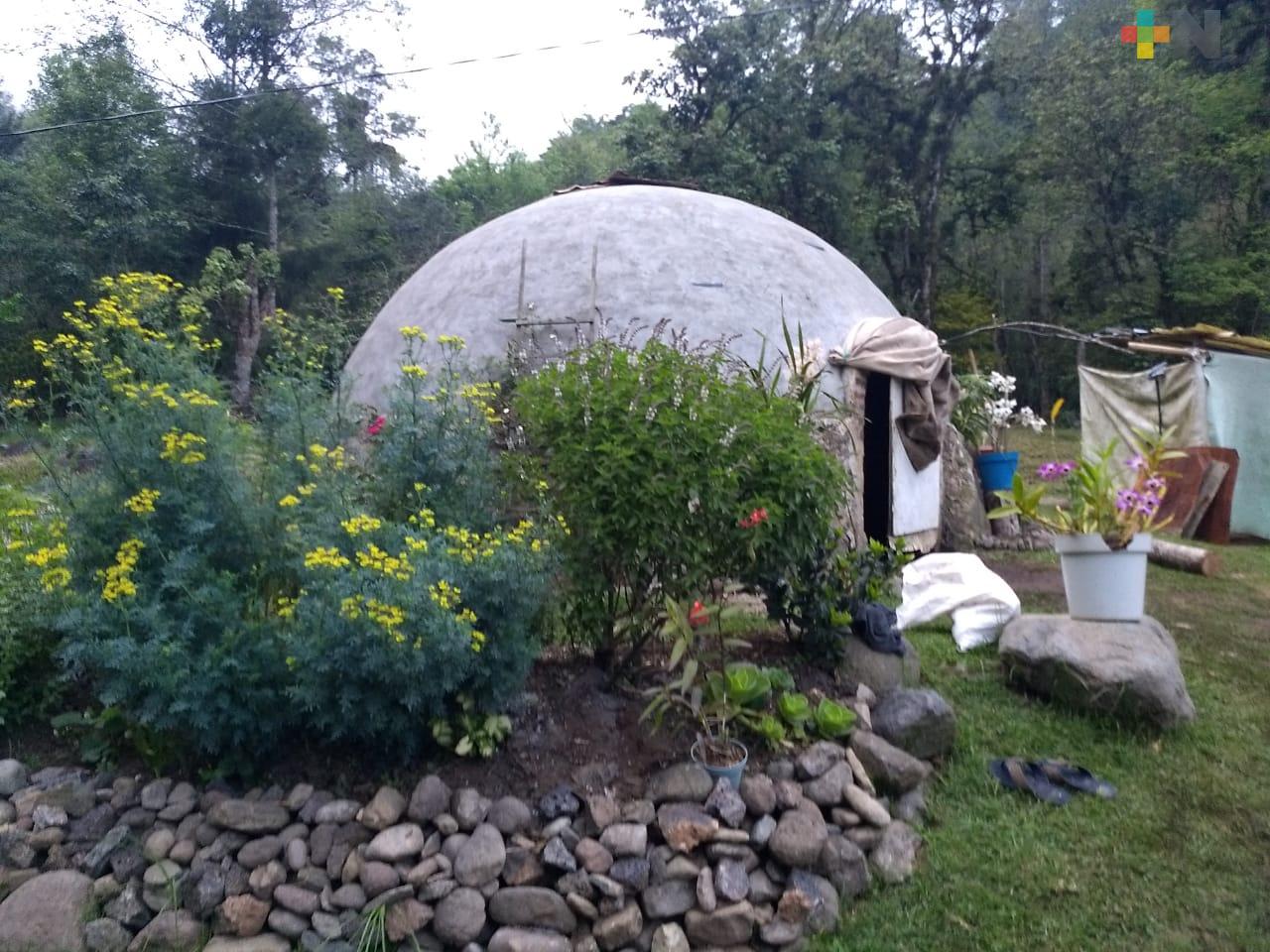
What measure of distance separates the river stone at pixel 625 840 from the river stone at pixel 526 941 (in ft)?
1.11

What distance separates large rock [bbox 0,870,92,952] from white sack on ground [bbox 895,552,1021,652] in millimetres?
4348

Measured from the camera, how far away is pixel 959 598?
21.6 ft

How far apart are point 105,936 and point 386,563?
158cm

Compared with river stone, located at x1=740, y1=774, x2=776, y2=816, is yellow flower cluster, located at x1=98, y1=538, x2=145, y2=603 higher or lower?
higher

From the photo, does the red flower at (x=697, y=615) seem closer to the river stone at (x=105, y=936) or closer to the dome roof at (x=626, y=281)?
the river stone at (x=105, y=936)

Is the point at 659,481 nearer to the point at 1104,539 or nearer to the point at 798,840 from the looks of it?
the point at 798,840

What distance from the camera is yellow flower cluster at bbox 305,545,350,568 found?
11.7ft

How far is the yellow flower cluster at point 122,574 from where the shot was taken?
368 centimetres

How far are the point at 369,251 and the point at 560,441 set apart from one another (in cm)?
1833

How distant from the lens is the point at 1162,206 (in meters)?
20.8

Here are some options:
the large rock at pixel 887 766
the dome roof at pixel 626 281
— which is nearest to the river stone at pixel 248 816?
the large rock at pixel 887 766

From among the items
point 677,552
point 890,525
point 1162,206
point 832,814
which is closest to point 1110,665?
point 832,814

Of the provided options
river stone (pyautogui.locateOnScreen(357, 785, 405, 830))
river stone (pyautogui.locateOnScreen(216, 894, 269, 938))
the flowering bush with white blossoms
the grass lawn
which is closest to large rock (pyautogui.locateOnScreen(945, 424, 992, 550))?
the flowering bush with white blossoms

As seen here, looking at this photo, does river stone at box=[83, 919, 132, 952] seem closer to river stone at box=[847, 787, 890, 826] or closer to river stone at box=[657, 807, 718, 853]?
river stone at box=[657, 807, 718, 853]
